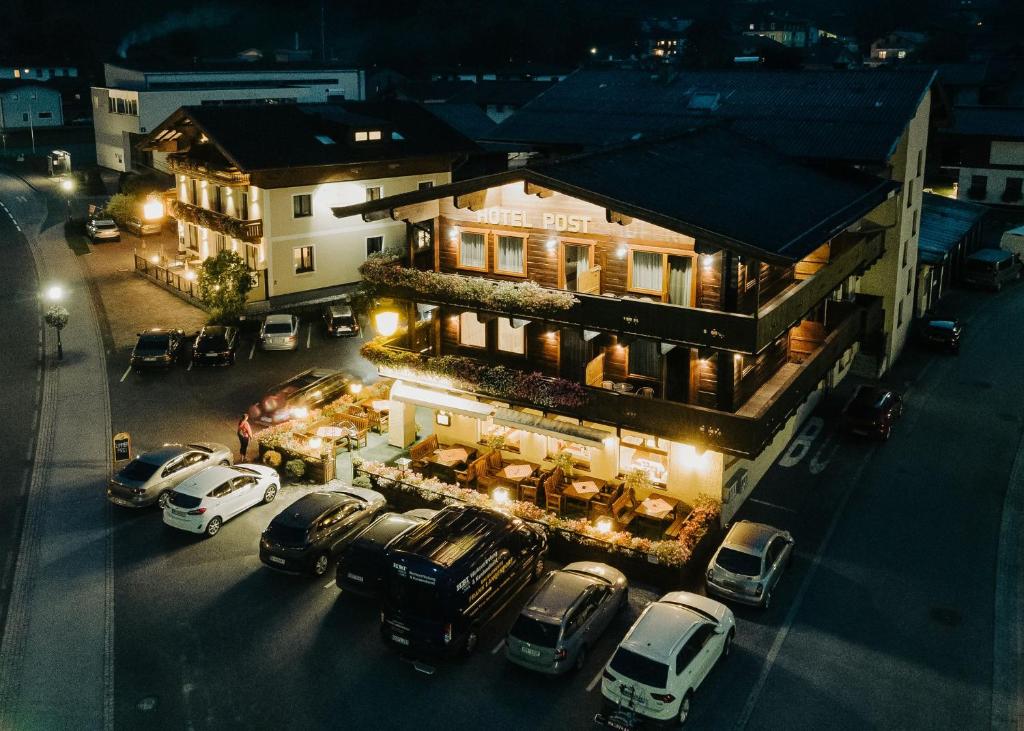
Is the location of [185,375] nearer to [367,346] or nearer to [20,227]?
[367,346]

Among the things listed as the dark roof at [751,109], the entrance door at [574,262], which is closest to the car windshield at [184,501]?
the entrance door at [574,262]

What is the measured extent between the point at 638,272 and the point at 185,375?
74.4ft

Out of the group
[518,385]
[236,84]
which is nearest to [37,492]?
[518,385]

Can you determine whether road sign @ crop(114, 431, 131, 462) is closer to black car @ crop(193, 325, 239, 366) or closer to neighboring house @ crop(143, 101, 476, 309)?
black car @ crop(193, 325, 239, 366)

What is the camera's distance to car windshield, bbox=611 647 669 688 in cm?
1923

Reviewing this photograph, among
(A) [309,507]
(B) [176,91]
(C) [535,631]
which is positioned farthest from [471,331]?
→ (B) [176,91]

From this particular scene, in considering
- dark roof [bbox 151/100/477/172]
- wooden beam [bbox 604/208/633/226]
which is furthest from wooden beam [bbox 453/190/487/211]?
dark roof [bbox 151/100/477/172]

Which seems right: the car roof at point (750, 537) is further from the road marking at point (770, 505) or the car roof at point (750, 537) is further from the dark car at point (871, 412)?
the dark car at point (871, 412)

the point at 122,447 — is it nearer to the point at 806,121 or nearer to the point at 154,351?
the point at 154,351

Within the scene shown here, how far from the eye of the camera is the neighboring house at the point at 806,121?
37.8 meters

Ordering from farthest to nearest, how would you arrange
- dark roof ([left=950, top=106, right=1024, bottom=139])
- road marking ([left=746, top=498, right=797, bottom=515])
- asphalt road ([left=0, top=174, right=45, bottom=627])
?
dark roof ([left=950, top=106, right=1024, bottom=139])
road marking ([left=746, top=498, right=797, bottom=515])
asphalt road ([left=0, top=174, right=45, bottom=627])

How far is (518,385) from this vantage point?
28094 millimetres

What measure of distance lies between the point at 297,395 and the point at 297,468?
5.11 m

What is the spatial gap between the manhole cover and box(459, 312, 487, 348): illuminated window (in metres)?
15.5
